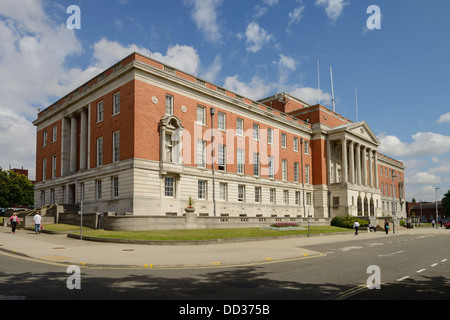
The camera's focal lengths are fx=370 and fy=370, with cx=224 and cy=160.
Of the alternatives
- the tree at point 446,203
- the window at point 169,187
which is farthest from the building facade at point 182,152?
the tree at point 446,203

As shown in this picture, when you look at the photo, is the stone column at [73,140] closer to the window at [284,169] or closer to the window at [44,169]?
the window at [44,169]

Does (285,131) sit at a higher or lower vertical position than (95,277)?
higher

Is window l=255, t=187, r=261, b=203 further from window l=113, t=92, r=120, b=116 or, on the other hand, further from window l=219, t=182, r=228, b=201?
window l=113, t=92, r=120, b=116

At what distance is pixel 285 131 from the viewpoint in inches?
2295

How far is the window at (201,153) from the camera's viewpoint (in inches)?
1678

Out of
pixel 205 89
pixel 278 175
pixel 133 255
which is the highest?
pixel 205 89

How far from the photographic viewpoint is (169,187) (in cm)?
3909

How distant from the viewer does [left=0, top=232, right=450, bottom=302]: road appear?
8.94 m

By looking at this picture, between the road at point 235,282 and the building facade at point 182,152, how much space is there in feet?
75.9

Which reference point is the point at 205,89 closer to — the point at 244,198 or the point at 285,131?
the point at 244,198

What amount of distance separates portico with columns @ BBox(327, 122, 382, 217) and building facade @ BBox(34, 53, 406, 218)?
0.20 metres

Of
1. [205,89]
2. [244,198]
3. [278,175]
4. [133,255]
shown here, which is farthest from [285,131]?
[133,255]

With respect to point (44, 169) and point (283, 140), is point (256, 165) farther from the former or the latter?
point (44, 169)
